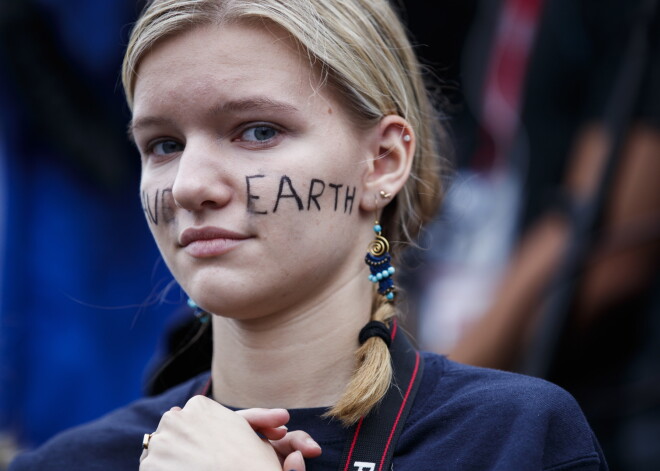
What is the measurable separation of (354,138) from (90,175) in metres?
2.77

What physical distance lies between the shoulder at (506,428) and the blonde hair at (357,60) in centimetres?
14

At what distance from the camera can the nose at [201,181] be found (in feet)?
6.31

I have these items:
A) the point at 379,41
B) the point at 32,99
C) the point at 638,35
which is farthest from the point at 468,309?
the point at 379,41

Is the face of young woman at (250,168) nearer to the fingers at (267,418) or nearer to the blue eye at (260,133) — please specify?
the blue eye at (260,133)

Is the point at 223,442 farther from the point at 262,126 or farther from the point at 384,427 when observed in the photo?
the point at 262,126

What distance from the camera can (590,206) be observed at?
3504 millimetres

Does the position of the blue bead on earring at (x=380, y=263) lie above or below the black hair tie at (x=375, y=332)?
above

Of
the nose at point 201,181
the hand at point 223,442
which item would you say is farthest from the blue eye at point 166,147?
the hand at point 223,442

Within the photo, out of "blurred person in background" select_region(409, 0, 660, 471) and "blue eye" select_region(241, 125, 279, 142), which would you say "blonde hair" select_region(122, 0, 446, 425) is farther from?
"blurred person in background" select_region(409, 0, 660, 471)

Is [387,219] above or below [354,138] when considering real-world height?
below

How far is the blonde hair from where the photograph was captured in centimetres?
200

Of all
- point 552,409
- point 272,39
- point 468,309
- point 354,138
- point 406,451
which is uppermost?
point 272,39

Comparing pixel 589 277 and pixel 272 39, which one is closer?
pixel 272 39

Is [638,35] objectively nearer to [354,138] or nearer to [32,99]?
[354,138]
